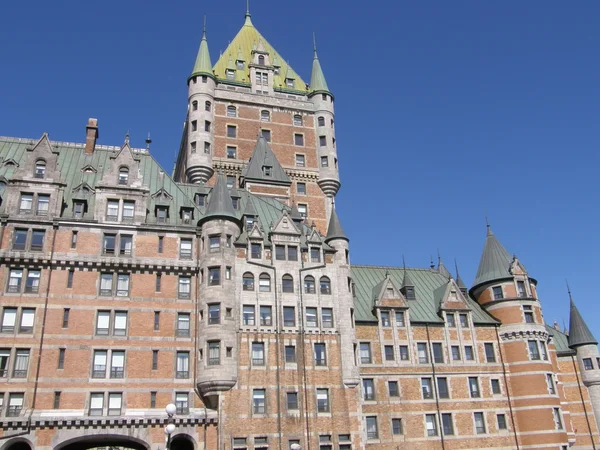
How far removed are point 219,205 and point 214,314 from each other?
9.35 metres

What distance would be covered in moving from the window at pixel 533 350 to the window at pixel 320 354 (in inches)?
885

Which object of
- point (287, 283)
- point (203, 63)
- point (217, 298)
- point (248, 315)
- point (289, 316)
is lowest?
point (248, 315)

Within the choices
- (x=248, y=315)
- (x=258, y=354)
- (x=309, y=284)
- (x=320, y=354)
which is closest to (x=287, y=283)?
(x=309, y=284)

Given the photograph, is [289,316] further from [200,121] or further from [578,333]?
[578,333]

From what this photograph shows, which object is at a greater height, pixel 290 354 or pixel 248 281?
pixel 248 281

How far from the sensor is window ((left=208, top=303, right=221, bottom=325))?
48844 mm

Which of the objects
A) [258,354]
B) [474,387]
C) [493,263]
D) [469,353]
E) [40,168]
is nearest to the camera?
[258,354]

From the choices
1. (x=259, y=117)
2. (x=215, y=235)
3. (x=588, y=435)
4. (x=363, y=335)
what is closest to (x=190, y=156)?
(x=259, y=117)

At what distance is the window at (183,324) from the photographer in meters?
49.2

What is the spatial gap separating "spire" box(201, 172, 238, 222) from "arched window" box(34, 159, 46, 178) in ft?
43.9

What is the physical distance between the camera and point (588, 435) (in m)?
66.9

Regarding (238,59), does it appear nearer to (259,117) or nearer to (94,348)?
(259,117)

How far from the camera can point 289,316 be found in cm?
5206

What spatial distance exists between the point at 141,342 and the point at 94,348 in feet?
11.1
